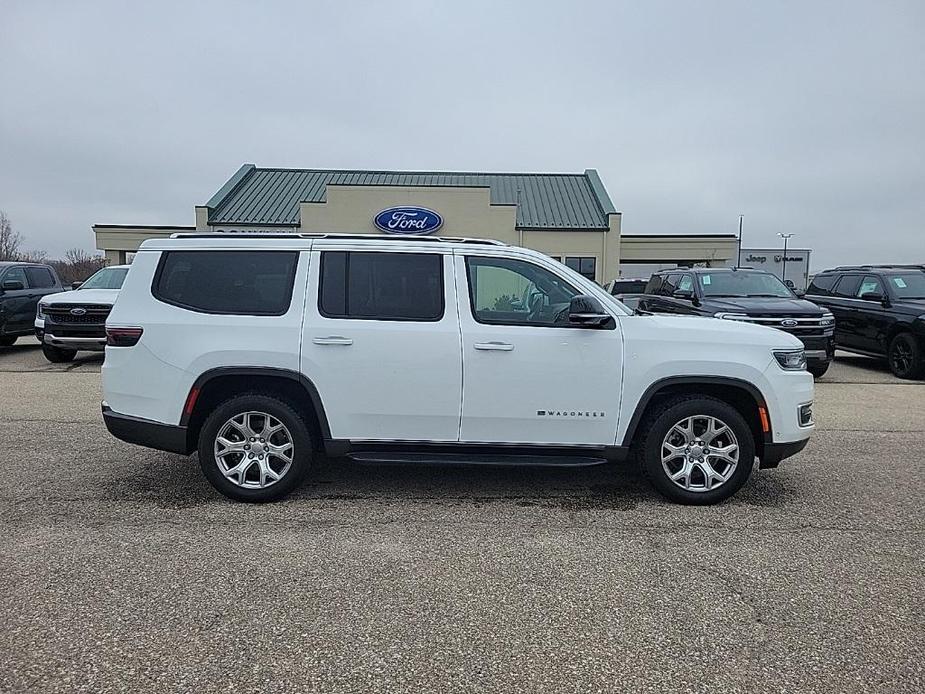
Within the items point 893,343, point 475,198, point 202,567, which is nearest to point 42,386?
point 202,567

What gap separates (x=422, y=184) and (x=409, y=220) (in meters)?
4.52

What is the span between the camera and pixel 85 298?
11.8 metres

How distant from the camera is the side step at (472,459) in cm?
469

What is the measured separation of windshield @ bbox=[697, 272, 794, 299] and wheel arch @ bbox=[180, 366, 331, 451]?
8457mm

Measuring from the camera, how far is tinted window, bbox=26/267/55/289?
14.0 meters

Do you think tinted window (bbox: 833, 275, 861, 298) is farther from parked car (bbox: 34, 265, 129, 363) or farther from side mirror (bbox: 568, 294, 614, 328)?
parked car (bbox: 34, 265, 129, 363)

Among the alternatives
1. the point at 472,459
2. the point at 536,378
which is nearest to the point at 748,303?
the point at 536,378

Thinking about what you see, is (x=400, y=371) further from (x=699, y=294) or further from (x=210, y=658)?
(x=699, y=294)

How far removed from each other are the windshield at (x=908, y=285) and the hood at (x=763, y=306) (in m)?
2.39

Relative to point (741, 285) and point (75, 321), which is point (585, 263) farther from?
point (75, 321)

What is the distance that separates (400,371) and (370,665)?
216 centimetres

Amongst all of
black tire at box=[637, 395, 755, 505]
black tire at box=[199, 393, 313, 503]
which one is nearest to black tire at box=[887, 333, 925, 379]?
black tire at box=[637, 395, 755, 505]

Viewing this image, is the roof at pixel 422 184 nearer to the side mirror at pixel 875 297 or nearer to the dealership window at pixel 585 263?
the dealership window at pixel 585 263

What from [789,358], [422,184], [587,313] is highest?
[422,184]
